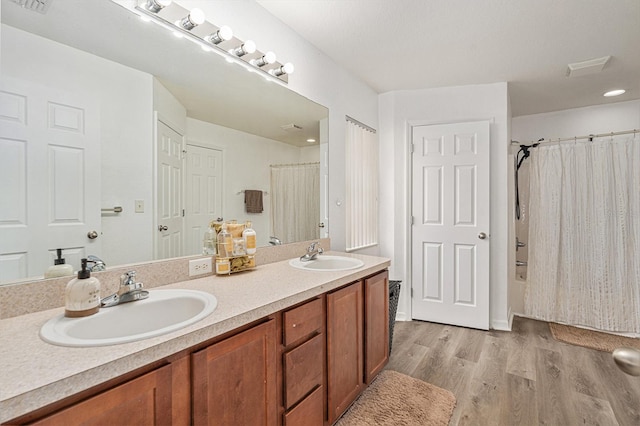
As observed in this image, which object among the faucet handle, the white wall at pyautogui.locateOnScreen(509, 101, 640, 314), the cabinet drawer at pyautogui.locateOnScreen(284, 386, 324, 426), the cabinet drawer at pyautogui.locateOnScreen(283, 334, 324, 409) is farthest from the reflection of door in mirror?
the white wall at pyautogui.locateOnScreen(509, 101, 640, 314)

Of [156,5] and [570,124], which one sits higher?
[570,124]

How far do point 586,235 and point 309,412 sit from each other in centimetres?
311

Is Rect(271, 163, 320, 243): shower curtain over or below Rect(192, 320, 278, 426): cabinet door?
over

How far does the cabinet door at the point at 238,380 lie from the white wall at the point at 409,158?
2209 millimetres

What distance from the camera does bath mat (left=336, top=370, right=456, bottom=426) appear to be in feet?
5.33

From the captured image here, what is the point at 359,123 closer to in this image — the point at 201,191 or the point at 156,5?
the point at 201,191

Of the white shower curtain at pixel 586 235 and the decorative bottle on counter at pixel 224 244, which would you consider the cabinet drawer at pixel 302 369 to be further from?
the white shower curtain at pixel 586 235

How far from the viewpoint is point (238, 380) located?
1.00 meters

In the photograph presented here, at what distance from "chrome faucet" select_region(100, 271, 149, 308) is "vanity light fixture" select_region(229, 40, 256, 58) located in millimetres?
1252

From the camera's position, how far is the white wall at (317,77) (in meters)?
1.67

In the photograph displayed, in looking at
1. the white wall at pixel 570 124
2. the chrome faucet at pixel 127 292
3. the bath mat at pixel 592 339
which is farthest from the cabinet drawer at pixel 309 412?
the white wall at pixel 570 124

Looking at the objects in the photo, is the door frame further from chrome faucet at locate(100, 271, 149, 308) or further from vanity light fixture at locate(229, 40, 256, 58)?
chrome faucet at locate(100, 271, 149, 308)

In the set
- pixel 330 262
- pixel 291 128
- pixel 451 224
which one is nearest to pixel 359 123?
pixel 291 128

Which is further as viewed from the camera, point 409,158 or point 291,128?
point 409,158
